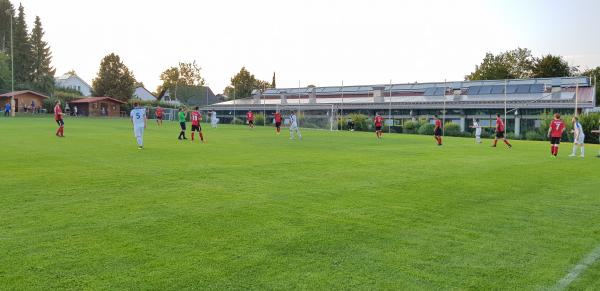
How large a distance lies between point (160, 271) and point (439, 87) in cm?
5816

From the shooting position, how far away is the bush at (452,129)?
142ft

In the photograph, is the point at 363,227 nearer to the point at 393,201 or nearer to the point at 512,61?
the point at 393,201

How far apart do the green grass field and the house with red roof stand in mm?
60290

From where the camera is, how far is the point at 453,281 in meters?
4.50

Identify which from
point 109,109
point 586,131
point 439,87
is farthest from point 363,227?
point 109,109

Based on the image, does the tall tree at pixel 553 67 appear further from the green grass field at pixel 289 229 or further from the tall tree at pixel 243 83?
the green grass field at pixel 289 229

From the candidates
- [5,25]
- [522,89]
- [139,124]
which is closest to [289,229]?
[139,124]

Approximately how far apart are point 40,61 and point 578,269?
104 m

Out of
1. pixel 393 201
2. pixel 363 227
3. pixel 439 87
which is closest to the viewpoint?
pixel 363 227

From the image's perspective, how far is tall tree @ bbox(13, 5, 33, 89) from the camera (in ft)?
296

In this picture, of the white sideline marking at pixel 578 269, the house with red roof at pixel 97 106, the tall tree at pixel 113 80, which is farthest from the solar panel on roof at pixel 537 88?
the tall tree at pixel 113 80

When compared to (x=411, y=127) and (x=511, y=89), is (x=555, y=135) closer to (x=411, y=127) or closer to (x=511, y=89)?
(x=411, y=127)

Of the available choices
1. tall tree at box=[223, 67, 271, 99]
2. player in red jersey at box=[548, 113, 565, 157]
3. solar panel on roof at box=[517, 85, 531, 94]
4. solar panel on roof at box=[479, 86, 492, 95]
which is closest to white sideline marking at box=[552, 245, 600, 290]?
player in red jersey at box=[548, 113, 565, 157]

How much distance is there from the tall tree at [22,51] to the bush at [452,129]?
77.6 metres
